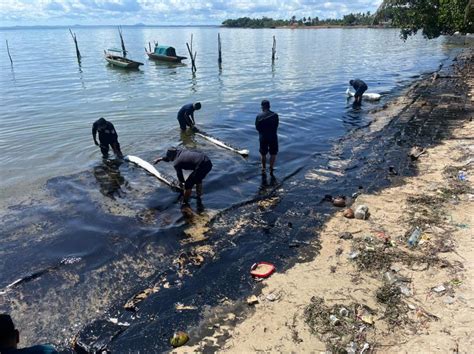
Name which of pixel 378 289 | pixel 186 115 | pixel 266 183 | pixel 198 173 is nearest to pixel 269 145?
pixel 266 183

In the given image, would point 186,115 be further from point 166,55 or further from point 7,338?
point 166,55

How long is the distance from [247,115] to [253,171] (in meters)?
8.63

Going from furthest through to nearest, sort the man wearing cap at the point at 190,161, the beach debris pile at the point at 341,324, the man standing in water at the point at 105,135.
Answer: the man standing in water at the point at 105,135, the man wearing cap at the point at 190,161, the beach debris pile at the point at 341,324

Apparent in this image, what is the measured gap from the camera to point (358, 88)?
2188 centimetres

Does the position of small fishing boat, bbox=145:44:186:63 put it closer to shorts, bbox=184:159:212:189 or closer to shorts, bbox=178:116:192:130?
shorts, bbox=178:116:192:130

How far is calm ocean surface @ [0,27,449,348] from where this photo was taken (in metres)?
7.34

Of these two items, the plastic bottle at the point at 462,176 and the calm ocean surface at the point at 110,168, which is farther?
A: the plastic bottle at the point at 462,176

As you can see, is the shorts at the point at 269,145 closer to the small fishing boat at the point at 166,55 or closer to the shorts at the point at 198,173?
the shorts at the point at 198,173

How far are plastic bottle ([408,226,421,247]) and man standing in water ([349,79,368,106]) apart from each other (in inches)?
615

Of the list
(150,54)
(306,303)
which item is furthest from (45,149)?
(150,54)

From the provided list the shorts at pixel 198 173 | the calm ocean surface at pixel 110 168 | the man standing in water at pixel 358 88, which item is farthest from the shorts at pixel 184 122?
the man standing in water at pixel 358 88

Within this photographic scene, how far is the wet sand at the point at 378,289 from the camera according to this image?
5.34 m

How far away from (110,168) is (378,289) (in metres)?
9.93

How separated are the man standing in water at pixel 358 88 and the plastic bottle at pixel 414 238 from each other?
51.2ft
